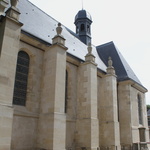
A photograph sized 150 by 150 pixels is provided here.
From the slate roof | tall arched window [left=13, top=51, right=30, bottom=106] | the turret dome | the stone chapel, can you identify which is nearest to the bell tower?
the turret dome

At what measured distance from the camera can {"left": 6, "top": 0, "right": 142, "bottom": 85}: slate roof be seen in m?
10.8

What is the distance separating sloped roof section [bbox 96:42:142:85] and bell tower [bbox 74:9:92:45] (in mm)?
1922

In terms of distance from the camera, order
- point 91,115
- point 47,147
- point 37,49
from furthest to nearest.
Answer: point 91,115 → point 37,49 → point 47,147

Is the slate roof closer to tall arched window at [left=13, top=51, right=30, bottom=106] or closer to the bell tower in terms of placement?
tall arched window at [left=13, top=51, right=30, bottom=106]

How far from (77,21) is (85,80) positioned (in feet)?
36.4

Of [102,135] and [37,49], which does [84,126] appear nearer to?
[102,135]

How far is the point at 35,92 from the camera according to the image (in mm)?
9062

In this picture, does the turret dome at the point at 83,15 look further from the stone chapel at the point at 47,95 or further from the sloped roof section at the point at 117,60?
the stone chapel at the point at 47,95

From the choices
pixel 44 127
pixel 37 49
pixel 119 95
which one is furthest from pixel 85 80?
pixel 119 95

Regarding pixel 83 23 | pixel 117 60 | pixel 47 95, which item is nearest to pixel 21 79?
pixel 47 95

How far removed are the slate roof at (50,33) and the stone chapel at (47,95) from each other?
90 mm

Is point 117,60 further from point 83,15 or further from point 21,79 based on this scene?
point 21,79

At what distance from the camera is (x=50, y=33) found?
12445mm

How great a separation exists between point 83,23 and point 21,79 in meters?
13.4
